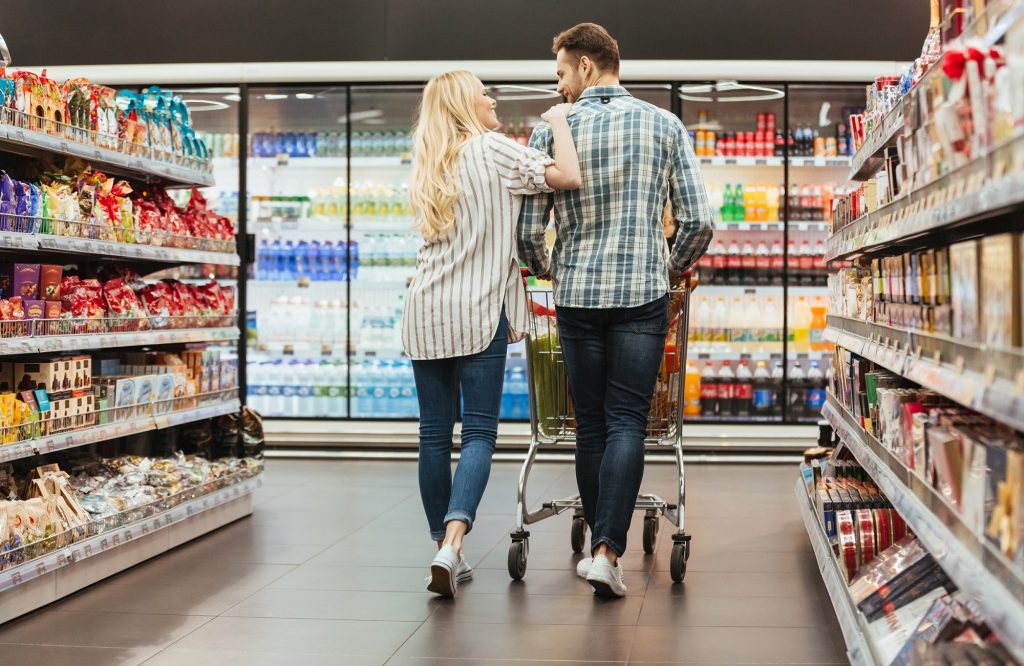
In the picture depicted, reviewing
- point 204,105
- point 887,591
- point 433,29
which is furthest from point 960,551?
point 204,105

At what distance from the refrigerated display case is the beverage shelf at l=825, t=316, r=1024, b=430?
4113mm

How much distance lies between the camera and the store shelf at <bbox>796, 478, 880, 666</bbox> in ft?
7.04

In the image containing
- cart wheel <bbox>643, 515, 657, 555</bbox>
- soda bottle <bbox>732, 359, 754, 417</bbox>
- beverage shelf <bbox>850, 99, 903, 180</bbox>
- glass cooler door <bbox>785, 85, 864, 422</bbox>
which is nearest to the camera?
beverage shelf <bbox>850, 99, 903, 180</bbox>

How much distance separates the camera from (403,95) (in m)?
7.02

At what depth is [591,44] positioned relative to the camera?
10.9 ft

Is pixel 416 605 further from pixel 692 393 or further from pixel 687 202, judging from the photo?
pixel 692 393

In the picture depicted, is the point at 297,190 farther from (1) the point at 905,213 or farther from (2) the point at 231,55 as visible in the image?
(1) the point at 905,213

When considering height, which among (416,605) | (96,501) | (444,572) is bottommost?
(416,605)

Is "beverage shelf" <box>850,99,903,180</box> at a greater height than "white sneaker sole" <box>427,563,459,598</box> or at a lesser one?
greater

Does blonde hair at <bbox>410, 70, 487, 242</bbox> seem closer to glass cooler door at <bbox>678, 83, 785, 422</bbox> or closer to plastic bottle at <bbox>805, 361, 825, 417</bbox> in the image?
glass cooler door at <bbox>678, 83, 785, 422</bbox>

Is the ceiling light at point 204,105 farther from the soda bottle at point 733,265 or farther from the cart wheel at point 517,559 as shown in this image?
the cart wheel at point 517,559

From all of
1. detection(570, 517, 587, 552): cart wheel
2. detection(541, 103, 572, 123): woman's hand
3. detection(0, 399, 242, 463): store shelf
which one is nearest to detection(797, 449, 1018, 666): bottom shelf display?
detection(570, 517, 587, 552): cart wheel

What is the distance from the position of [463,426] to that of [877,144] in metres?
1.46

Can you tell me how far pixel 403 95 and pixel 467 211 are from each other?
3924 mm
